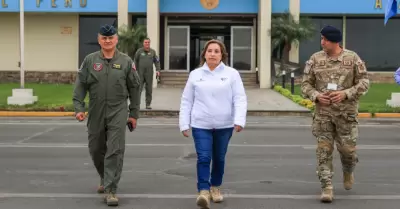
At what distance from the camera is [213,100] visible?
5.87 m

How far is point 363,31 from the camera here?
Result: 29734 mm

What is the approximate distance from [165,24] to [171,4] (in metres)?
1.77

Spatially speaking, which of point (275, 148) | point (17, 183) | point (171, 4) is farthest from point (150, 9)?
point (17, 183)

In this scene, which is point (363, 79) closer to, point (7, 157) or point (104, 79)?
point (104, 79)

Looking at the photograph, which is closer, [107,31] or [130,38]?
[107,31]

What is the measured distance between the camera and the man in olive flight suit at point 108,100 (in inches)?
237

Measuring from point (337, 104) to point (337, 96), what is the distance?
5.8 inches

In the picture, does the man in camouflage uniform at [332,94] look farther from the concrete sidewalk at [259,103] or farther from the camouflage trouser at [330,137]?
the concrete sidewalk at [259,103]

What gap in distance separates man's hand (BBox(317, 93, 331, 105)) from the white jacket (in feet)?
2.77

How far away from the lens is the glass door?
29562 millimetres

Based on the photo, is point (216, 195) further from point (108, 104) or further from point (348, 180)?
point (348, 180)

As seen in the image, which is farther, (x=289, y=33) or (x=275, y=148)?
(x=289, y=33)

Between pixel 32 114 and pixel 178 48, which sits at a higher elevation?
pixel 178 48

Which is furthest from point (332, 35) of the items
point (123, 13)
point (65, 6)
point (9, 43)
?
point (9, 43)
